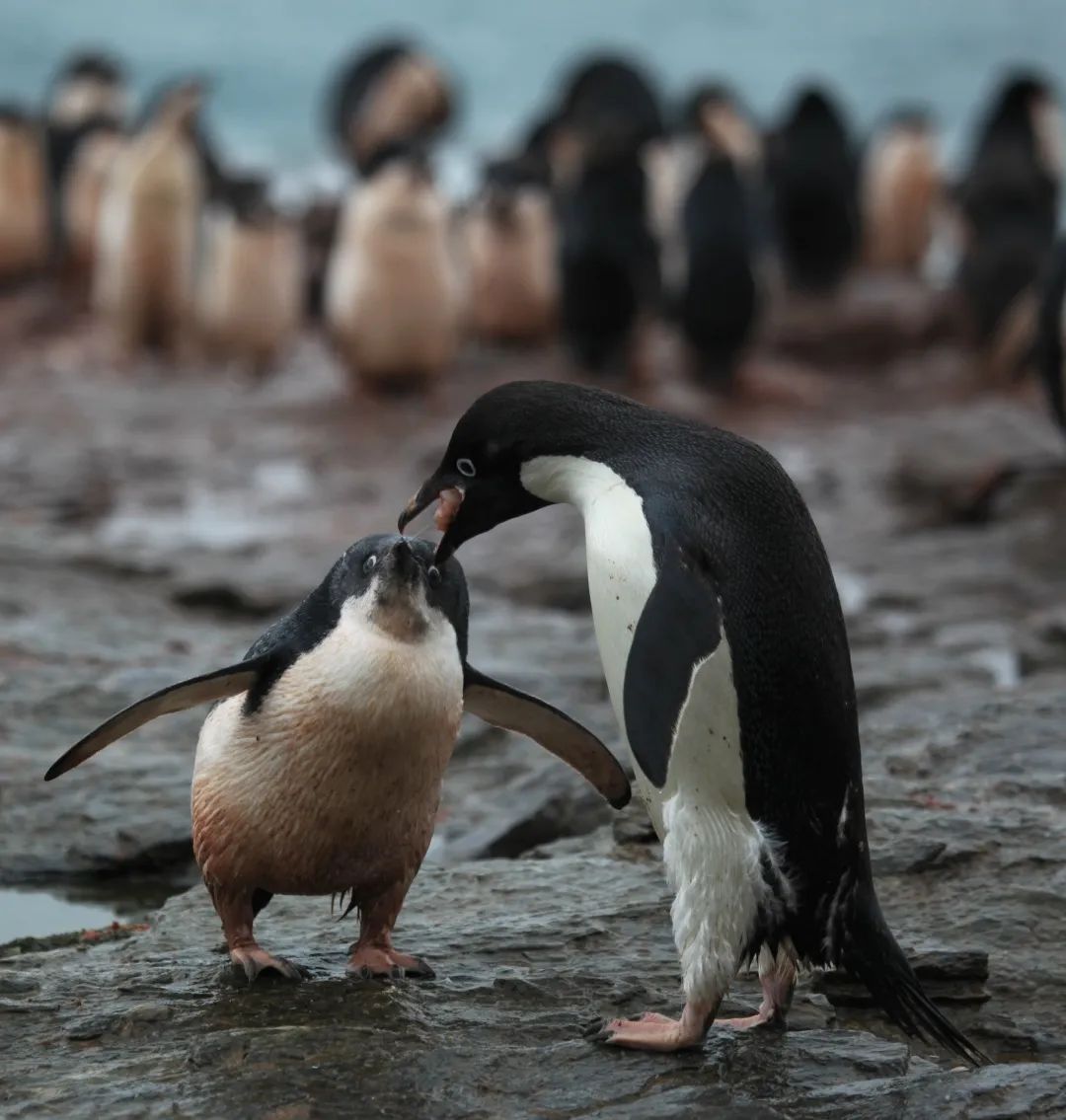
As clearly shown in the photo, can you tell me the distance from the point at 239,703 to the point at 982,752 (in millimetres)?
1970

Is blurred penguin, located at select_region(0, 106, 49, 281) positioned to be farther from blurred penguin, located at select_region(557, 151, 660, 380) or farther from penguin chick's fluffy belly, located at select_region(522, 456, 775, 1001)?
penguin chick's fluffy belly, located at select_region(522, 456, 775, 1001)

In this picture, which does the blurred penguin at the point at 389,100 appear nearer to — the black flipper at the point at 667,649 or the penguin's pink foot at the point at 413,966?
the penguin's pink foot at the point at 413,966

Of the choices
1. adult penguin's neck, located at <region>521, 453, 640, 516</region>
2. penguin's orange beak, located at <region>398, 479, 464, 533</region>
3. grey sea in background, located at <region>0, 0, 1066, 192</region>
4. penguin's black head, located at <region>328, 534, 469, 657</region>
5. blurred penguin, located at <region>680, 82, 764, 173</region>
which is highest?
grey sea in background, located at <region>0, 0, 1066, 192</region>

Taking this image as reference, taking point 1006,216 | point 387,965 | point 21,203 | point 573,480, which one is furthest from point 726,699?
point 21,203

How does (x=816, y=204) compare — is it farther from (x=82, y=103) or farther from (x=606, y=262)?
(x=82, y=103)

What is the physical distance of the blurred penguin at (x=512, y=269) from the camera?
15047mm

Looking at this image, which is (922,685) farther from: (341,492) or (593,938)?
(341,492)

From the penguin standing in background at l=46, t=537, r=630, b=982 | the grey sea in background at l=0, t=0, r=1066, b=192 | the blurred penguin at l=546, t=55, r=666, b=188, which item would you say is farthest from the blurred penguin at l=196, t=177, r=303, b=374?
the grey sea in background at l=0, t=0, r=1066, b=192

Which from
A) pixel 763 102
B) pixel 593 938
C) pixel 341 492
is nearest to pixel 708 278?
pixel 341 492

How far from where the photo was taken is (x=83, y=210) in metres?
17.0

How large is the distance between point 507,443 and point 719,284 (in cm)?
1065

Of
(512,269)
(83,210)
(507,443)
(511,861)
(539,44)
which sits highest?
(539,44)

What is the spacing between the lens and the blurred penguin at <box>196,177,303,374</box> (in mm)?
14031

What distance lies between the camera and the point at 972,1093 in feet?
8.91
